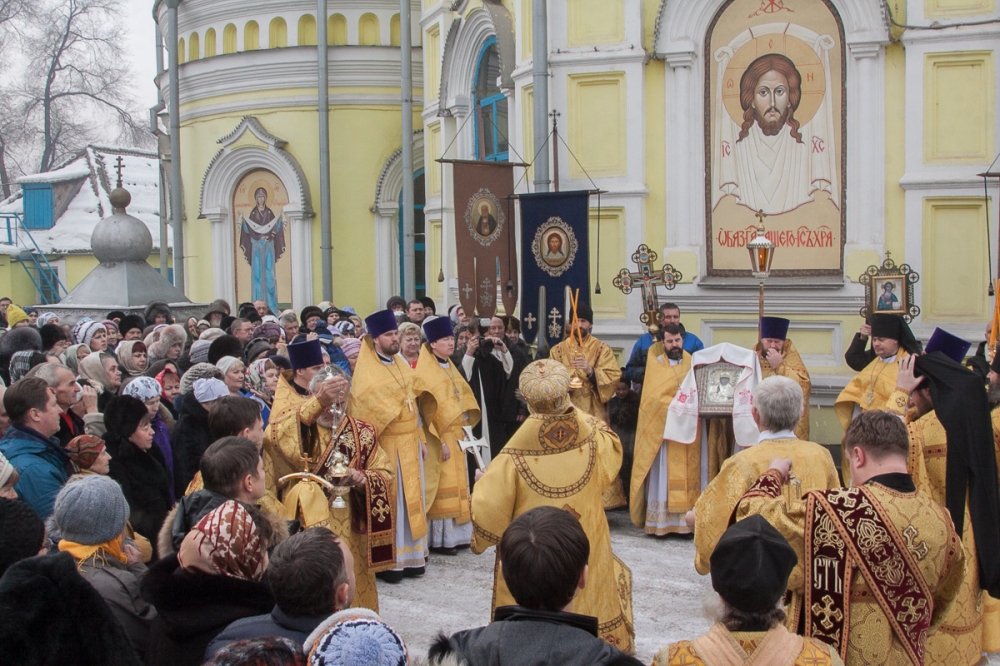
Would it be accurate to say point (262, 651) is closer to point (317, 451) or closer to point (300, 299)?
point (317, 451)

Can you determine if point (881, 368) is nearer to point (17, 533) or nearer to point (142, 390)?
point (142, 390)

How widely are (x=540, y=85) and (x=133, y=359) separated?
17.1ft

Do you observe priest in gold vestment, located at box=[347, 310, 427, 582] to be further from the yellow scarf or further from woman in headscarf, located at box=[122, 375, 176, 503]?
the yellow scarf

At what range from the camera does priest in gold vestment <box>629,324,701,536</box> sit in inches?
312

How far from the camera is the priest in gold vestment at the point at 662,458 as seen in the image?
26.0 ft

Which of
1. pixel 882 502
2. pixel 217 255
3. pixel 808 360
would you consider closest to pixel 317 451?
pixel 882 502

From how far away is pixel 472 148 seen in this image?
13.0 m

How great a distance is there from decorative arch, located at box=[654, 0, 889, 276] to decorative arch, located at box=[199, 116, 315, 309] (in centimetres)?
729

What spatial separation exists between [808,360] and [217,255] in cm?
1057

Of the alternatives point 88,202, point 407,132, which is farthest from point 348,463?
point 88,202

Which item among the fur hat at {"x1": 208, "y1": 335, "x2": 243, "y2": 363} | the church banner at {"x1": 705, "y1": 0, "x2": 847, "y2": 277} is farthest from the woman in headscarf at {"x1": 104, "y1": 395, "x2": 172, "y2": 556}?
the church banner at {"x1": 705, "y1": 0, "x2": 847, "y2": 277}

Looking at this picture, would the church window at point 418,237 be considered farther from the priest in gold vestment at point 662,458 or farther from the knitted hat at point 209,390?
the knitted hat at point 209,390

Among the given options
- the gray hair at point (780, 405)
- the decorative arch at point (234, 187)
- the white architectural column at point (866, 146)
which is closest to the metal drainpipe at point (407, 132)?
the decorative arch at point (234, 187)

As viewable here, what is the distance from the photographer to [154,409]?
217 inches
